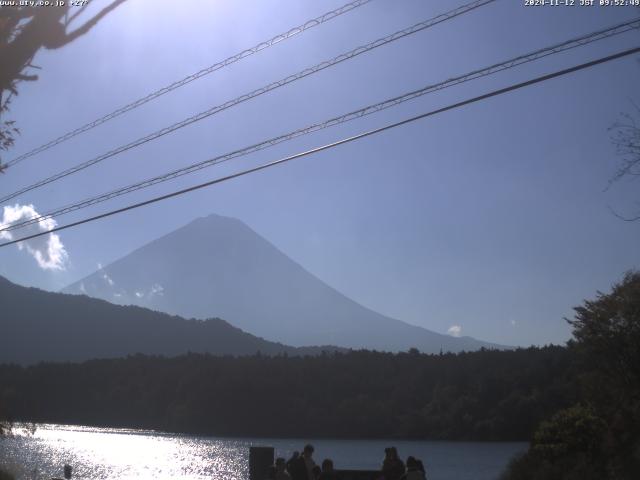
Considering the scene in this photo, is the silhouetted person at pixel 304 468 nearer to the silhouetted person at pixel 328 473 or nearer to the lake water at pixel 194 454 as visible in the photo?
the silhouetted person at pixel 328 473

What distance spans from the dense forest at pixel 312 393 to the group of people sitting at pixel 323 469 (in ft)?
203

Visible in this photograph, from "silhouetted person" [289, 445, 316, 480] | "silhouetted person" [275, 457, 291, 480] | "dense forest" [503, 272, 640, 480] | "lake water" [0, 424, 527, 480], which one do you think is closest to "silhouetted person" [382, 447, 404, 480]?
"silhouetted person" [289, 445, 316, 480]

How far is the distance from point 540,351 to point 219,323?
103 meters

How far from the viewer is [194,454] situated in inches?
2886

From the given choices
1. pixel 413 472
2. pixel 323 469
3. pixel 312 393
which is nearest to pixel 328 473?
pixel 323 469

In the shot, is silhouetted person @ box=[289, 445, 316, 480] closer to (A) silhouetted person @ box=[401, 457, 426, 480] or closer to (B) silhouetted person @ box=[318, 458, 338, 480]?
(B) silhouetted person @ box=[318, 458, 338, 480]

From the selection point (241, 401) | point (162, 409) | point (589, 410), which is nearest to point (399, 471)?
point (589, 410)

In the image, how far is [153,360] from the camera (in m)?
115

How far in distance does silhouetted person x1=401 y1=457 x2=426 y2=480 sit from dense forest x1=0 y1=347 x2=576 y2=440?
2461 inches

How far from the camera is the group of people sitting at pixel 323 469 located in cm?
1029

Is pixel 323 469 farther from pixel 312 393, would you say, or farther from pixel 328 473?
pixel 312 393

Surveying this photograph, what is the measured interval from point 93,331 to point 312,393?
78.8m

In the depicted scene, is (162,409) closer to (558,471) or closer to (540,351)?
(540,351)

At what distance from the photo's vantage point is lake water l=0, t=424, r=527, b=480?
54.5 meters
